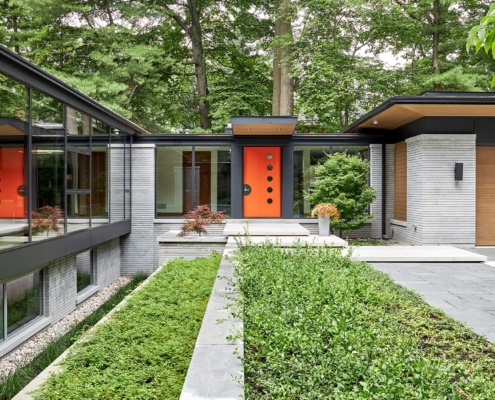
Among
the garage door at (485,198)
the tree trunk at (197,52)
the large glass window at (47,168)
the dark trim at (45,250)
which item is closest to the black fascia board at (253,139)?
the garage door at (485,198)

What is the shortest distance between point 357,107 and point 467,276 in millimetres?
14095

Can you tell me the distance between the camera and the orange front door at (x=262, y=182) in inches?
512

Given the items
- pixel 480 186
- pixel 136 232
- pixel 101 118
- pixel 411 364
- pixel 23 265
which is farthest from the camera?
pixel 136 232

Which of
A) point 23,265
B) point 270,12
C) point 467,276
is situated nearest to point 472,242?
point 467,276

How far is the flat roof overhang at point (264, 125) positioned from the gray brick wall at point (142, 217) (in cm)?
262

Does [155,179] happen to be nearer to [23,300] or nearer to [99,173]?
[99,173]

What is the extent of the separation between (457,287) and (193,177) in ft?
27.1

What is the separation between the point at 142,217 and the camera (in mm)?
12570

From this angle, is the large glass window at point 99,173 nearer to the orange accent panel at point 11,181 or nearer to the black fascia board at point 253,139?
the black fascia board at point 253,139

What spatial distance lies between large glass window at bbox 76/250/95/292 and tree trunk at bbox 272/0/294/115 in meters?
9.33

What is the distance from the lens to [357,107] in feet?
65.5

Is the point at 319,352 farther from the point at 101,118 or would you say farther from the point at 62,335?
the point at 101,118

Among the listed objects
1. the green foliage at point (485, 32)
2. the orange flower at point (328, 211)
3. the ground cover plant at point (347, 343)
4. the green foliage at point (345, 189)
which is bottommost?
the ground cover plant at point (347, 343)

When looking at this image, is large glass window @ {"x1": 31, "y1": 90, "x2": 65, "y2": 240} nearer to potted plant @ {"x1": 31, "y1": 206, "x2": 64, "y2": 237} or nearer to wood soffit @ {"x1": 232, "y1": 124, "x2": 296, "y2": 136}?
potted plant @ {"x1": 31, "y1": 206, "x2": 64, "y2": 237}
